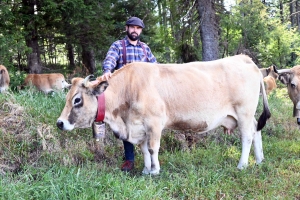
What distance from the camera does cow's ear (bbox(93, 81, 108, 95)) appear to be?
15.5 ft

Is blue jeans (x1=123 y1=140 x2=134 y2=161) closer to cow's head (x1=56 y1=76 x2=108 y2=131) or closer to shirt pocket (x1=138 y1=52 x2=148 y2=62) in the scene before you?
cow's head (x1=56 y1=76 x2=108 y2=131)

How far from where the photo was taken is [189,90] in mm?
5324

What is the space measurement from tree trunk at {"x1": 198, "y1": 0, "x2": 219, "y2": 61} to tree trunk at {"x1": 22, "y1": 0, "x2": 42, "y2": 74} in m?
5.07

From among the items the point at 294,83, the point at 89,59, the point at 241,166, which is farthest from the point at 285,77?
the point at 89,59

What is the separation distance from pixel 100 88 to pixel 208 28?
20.5ft

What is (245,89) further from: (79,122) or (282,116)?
(282,116)

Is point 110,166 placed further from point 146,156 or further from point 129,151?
point 146,156

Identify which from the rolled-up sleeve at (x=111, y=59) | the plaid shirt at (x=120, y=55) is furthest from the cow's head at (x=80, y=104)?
the plaid shirt at (x=120, y=55)

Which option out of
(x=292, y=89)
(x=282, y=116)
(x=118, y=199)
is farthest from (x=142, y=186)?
(x=282, y=116)

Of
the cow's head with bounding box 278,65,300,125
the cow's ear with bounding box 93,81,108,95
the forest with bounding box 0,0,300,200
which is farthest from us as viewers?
the cow's head with bounding box 278,65,300,125

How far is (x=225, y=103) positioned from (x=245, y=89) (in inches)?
17.4

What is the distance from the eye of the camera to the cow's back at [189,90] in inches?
198

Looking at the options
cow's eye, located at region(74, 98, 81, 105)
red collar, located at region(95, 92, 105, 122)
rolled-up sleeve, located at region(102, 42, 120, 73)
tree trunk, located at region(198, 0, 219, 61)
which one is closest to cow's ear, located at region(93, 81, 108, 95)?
red collar, located at region(95, 92, 105, 122)

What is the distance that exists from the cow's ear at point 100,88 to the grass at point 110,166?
1.17 meters
